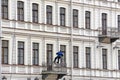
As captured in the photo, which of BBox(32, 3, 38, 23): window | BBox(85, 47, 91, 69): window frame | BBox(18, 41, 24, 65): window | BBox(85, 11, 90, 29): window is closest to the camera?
BBox(18, 41, 24, 65): window

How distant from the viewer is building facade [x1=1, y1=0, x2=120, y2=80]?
52344 mm

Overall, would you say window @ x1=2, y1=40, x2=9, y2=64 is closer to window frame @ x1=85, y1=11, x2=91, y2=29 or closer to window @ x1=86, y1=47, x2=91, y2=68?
window @ x1=86, y1=47, x2=91, y2=68

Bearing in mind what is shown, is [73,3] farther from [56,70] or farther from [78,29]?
[56,70]

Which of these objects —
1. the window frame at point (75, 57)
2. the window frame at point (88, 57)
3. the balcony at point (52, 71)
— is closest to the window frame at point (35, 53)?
the balcony at point (52, 71)

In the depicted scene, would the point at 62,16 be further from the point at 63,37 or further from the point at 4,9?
the point at 4,9

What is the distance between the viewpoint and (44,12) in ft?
182

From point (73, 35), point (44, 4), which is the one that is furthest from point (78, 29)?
point (44, 4)

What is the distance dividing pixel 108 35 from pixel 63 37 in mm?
5315

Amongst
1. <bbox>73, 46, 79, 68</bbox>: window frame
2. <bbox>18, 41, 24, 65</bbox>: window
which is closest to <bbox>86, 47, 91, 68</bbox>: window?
<bbox>73, 46, 79, 68</bbox>: window frame

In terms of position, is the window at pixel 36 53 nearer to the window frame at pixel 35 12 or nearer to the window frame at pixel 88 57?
the window frame at pixel 35 12

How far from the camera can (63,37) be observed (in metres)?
56.8

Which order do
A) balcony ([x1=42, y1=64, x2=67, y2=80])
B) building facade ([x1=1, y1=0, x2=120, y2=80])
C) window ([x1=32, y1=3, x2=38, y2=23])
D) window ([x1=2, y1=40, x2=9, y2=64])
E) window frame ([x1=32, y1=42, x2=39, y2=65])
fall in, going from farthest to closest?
window ([x1=32, y1=3, x2=38, y2=23]), window frame ([x1=32, y1=42, x2=39, y2=65]), balcony ([x1=42, y1=64, x2=67, y2=80]), building facade ([x1=1, y1=0, x2=120, y2=80]), window ([x1=2, y1=40, x2=9, y2=64])

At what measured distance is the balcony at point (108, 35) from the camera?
6006 cm

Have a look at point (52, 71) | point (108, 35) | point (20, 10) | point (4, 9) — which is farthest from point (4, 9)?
point (108, 35)
